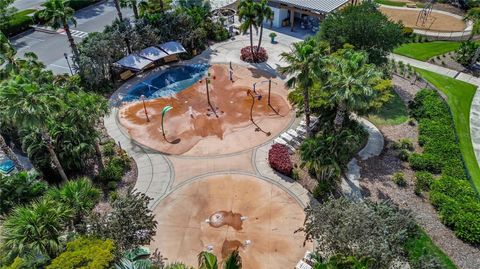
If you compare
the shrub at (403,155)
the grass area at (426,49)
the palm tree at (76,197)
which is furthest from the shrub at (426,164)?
the palm tree at (76,197)

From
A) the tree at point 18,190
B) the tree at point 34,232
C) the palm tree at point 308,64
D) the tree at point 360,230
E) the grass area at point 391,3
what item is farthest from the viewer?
the grass area at point 391,3

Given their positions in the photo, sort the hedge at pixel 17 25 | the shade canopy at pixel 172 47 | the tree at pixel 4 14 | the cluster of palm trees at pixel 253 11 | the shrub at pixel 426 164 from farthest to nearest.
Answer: the hedge at pixel 17 25 < the tree at pixel 4 14 < the shade canopy at pixel 172 47 < the cluster of palm trees at pixel 253 11 < the shrub at pixel 426 164

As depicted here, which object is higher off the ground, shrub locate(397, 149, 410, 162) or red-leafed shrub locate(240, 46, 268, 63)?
red-leafed shrub locate(240, 46, 268, 63)

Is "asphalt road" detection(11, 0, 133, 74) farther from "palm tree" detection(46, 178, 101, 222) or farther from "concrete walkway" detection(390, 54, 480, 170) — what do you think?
"concrete walkway" detection(390, 54, 480, 170)

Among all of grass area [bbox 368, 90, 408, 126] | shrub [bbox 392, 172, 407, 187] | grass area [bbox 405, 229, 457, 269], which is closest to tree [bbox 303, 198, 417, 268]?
grass area [bbox 405, 229, 457, 269]

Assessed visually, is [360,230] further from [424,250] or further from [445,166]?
[445,166]

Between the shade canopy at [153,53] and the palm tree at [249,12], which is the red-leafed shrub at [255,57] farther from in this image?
the shade canopy at [153,53]
